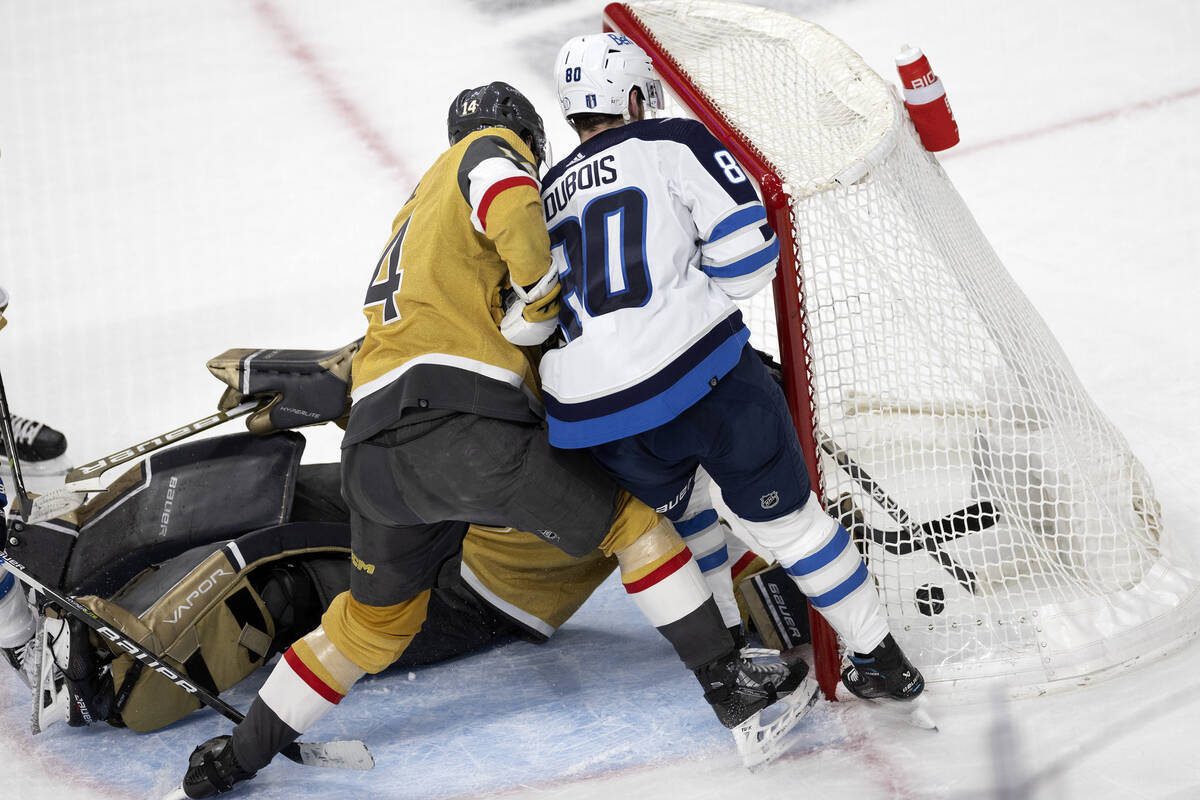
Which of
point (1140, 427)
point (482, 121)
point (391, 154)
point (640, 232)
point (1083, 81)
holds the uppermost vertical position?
point (482, 121)

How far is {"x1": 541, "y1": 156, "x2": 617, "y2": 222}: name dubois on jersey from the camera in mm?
2010

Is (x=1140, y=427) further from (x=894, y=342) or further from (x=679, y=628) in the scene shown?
(x=679, y=628)

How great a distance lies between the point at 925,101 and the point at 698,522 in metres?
0.89

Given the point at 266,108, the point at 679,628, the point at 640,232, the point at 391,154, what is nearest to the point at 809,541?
the point at 679,628

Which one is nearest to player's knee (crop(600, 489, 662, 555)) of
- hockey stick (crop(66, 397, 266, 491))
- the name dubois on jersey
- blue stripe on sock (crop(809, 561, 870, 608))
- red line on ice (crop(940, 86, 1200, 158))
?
blue stripe on sock (crop(809, 561, 870, 608))

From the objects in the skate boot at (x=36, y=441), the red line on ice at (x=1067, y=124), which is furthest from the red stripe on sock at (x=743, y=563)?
the red line on ice at (x=1067, y=124)

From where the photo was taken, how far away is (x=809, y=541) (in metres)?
2.11

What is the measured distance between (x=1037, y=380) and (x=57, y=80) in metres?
4.69

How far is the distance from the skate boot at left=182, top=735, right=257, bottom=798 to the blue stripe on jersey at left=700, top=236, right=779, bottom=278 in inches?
46.3

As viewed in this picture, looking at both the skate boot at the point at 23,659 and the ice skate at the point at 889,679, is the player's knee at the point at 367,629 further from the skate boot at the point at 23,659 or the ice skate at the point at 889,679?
the ice skate at the point at 889,679

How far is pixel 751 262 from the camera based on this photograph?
1.99m

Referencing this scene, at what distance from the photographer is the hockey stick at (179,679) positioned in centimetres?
234

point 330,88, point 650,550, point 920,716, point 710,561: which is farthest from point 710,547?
point 330,88

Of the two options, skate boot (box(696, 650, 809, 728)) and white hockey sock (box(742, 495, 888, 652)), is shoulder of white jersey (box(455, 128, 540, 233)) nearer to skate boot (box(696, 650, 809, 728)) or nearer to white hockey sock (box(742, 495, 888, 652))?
white hockey sock (box(742, 495, 888, 652))
